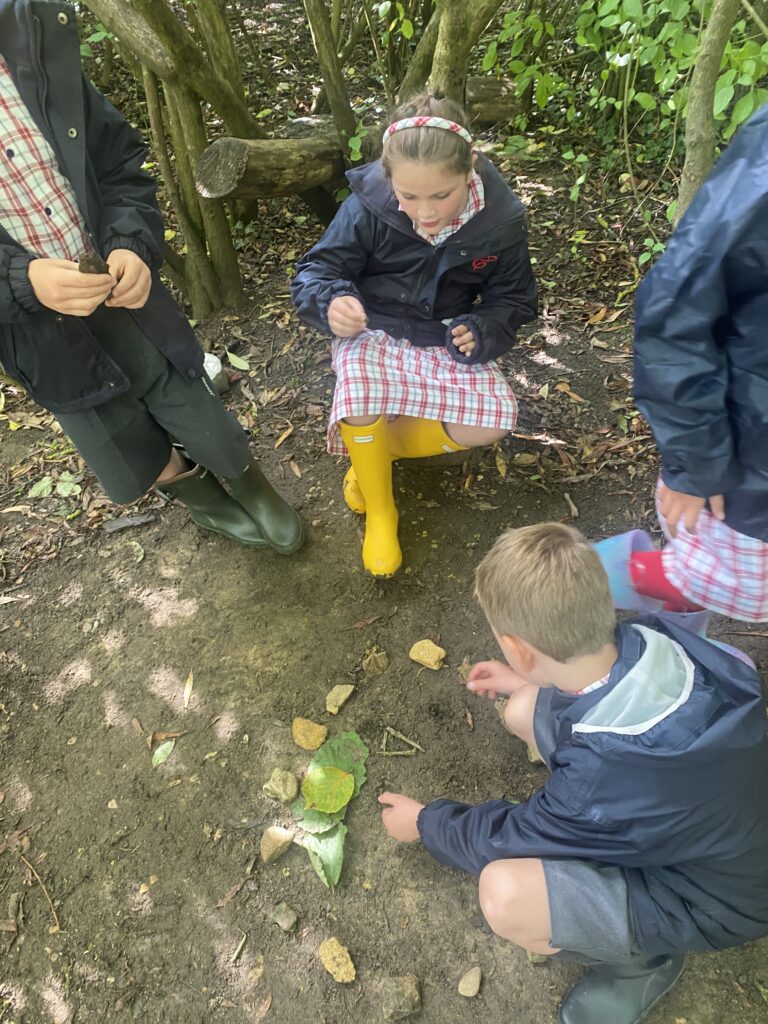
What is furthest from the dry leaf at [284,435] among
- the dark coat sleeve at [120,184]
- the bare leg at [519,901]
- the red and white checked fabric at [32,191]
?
the bare leg at [519,901]

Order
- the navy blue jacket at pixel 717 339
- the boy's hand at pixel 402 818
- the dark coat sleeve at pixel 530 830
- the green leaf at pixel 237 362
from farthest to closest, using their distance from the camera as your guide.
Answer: the green leaf at pixel 237 362, the boy's hand at pixel 402 818, the dark coat sleeve at pixel 530 830, the navy blue jacket at pixel 717 339

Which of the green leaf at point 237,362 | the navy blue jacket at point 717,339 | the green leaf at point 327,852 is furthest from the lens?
the green leaf at point 237,362

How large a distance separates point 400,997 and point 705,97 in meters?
2.94

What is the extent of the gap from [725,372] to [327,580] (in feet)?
5.46

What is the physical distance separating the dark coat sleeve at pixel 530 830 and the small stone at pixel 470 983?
0.34 meters

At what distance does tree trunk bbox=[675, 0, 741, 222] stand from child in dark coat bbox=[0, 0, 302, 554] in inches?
68.9

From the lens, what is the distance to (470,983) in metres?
1.83

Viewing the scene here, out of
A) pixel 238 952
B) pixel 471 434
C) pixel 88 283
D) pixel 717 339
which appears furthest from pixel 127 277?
pixel 238 952

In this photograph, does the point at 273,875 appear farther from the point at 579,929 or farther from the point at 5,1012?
the point at 579,929

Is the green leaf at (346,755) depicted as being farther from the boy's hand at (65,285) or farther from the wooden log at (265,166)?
the wooden log at (265,166)

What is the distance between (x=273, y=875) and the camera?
81.0 inches

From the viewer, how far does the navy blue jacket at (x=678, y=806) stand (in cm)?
142

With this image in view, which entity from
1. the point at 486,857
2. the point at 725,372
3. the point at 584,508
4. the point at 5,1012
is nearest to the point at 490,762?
the point at 486,857

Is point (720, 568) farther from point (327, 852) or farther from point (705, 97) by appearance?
point (705, 97)
